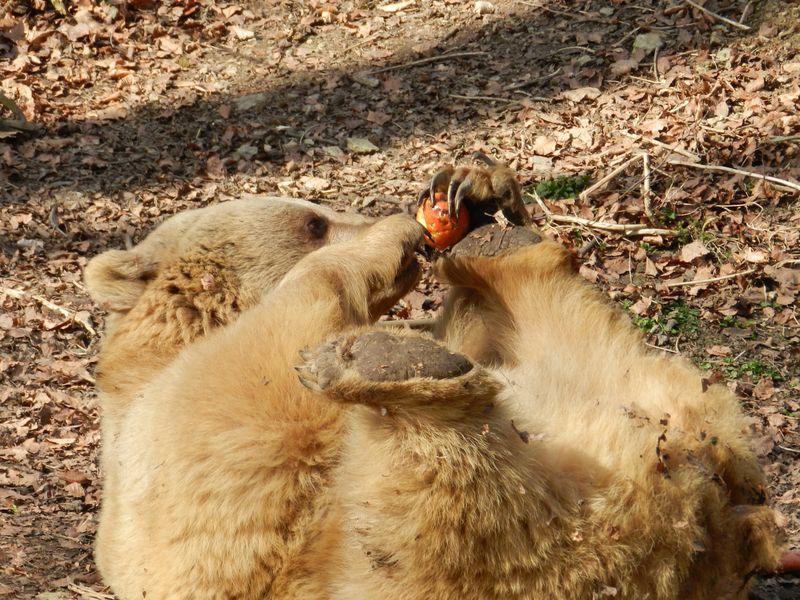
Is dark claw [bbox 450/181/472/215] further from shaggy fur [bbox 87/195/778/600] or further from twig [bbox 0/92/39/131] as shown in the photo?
twig [bbox 0/92/39/131]

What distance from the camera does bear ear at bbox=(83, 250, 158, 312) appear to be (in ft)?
16.3

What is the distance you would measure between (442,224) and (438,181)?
0.27 m

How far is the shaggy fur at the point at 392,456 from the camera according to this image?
354 cm

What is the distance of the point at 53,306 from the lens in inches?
312

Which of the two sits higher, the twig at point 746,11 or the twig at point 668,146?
the twig at point 746,11

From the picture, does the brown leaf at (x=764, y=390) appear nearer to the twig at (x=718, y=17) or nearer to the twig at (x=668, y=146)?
the twig at (x=668, y=146)

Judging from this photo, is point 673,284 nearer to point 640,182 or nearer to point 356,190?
point 640,182

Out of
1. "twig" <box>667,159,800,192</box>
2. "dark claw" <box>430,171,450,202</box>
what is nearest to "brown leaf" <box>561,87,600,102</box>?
"twig" <box>667,159,800,192</box>

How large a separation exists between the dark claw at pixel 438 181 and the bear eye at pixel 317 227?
0.75 meters

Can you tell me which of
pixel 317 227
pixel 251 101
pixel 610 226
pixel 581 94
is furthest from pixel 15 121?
pixel 610 226

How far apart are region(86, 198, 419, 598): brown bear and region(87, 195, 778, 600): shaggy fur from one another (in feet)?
0.03

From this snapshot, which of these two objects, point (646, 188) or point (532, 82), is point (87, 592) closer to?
point (646, 188)

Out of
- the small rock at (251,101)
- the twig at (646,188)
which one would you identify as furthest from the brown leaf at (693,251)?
the small rock at (251,101)

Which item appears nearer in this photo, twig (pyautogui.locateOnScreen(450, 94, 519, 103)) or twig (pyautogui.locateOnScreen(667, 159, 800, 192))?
twig (pyautogui.locateOnScreen(667, 159, 800, 192))
